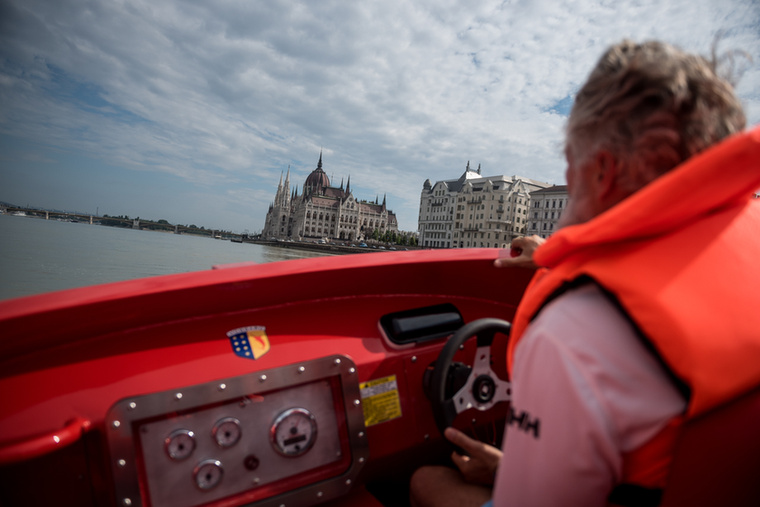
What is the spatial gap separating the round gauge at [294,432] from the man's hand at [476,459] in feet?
1.50

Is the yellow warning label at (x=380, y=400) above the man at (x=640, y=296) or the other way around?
the other way around

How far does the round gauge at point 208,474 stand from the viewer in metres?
1.28

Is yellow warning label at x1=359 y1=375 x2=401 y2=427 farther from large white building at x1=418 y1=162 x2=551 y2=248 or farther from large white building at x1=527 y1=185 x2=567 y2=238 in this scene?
large white building at x1=418 y1=162 x2=551 y2=248

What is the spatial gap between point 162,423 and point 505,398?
1198 millimetres

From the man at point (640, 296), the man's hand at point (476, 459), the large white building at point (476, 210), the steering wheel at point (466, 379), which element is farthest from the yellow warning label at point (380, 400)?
the large white building at point (476, 210)

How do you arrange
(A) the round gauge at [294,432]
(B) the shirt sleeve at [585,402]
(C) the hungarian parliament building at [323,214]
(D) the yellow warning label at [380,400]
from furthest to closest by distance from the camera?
(C) the hungarian parliament building at [323,214] → (D) the yellow warning label at [380,400] → (A) the round gauge at [294,432] → (B) the shirt sleeve at [585,402]

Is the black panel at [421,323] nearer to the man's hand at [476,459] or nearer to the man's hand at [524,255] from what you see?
the man's hand at [524,255]

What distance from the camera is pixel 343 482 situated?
1.51 m

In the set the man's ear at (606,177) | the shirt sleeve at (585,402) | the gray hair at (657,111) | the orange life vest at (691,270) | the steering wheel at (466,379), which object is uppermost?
the gray hair at (657,111)

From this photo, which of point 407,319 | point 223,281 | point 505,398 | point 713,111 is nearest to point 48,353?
point 223,281

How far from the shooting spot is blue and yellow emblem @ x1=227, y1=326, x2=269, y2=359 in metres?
1.47

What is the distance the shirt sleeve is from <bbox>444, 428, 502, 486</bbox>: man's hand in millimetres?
556

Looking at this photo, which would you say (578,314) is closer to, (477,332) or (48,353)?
(477,332)

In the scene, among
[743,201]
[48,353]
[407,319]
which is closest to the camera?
[743,201]
